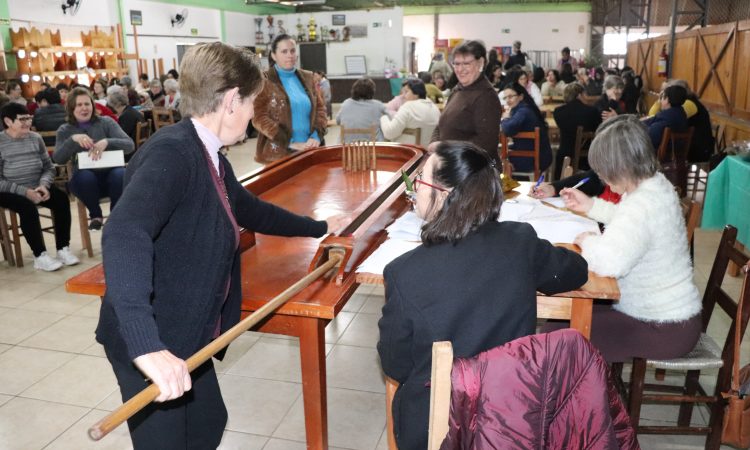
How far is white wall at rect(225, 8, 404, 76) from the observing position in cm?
1568

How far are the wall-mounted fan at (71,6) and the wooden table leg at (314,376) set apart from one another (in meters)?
11.2

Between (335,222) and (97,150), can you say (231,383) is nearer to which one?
(335,222)

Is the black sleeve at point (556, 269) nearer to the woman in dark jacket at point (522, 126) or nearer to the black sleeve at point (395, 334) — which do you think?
the black sleeve at point (395, 334)

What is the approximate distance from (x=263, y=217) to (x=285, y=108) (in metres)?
2.14

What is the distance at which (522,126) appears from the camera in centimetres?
538

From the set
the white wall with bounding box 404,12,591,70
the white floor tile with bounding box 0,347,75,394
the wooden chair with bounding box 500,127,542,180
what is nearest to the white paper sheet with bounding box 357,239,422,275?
the white floor tile with bounding box 0,347,75,394

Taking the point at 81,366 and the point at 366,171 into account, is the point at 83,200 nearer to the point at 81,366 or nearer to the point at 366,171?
the point at 81,366

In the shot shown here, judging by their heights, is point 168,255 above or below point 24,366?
above

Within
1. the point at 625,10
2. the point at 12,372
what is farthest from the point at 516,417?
the point at 625,10

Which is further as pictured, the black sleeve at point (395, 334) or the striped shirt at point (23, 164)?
the striped shirt at point (23, 164)

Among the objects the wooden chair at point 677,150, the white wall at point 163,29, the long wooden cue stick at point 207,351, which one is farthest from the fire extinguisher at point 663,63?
the long wooden cue stick at point 207,351

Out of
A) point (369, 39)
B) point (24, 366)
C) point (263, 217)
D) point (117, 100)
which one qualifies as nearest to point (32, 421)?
point (24, 366)

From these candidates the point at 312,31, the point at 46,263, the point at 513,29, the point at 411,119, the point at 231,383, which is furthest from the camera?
the point at 513,29

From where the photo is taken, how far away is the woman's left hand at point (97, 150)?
474 cm
